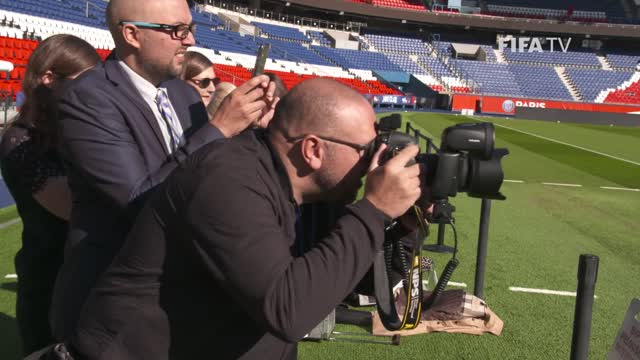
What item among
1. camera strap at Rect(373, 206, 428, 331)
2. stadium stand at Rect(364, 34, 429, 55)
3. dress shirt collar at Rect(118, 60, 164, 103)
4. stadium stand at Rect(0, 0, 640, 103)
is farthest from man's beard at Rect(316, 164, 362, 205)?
stadium stand at Rect(364, 34, 429, 55)

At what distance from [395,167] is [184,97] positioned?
114 centimetres

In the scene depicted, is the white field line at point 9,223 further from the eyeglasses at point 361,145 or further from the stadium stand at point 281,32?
the stadium stand at point 281,32

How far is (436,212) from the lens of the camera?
6.41ft

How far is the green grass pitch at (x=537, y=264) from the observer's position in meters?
3.91

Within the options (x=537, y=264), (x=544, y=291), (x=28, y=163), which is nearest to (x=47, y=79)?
(x=28, y=163)

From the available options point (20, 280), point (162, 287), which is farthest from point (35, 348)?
point (162, 287)

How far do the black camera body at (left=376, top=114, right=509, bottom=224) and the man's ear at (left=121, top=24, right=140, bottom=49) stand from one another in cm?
90

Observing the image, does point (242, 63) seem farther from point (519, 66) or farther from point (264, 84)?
point (264, 84)

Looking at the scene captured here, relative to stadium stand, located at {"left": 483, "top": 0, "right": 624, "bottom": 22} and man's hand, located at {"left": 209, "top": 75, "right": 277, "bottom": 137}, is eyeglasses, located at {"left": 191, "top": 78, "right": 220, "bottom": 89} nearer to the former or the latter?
man's hand, located at {"left": 209, "top": 75, "right": 277, "bottom": 137}

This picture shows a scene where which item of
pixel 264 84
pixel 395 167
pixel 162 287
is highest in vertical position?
pixel 264 84

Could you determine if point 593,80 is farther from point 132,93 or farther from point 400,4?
point 132,93

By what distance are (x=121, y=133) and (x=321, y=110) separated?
2.25ft

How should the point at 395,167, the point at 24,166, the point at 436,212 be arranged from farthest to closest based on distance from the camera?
the point at 24,166
the point at 436,212
the point at 395,167

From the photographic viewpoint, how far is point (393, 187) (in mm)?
1542
